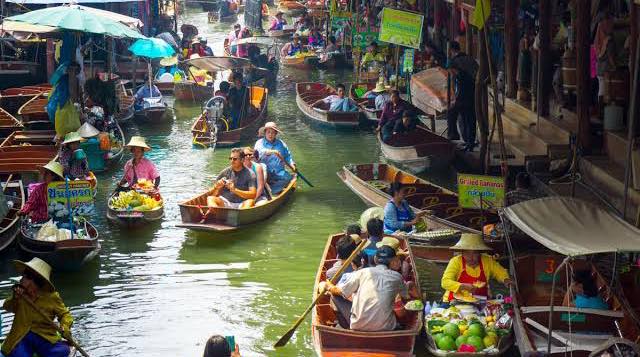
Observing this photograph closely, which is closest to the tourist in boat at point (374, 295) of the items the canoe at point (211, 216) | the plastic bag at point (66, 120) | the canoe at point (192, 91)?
the canoe at point (211, 216)

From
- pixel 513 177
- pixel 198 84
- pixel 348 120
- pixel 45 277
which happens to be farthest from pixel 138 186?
pixel 198 84

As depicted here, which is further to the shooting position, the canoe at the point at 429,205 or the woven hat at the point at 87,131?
the woven hat at the point at 87,131

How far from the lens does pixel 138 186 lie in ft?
49.2

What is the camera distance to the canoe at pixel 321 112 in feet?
71.8

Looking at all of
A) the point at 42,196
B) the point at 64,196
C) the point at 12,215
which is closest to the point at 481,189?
the point at 64,196

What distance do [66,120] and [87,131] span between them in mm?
403

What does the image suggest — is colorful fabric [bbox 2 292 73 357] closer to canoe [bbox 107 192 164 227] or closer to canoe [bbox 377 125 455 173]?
canoe [bbox 107 192 164 227]

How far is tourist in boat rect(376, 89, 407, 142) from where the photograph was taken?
61.6ft

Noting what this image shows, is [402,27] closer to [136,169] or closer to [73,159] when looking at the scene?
[136,169]

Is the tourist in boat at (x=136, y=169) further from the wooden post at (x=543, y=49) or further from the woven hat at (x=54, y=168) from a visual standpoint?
the wooden post at (x=543, y=49)

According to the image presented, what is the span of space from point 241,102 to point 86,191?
867 cm

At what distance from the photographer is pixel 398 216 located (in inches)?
502

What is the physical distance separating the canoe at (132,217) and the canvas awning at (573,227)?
6890 millimetres

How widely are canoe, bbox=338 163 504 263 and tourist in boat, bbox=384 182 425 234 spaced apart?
201mm
